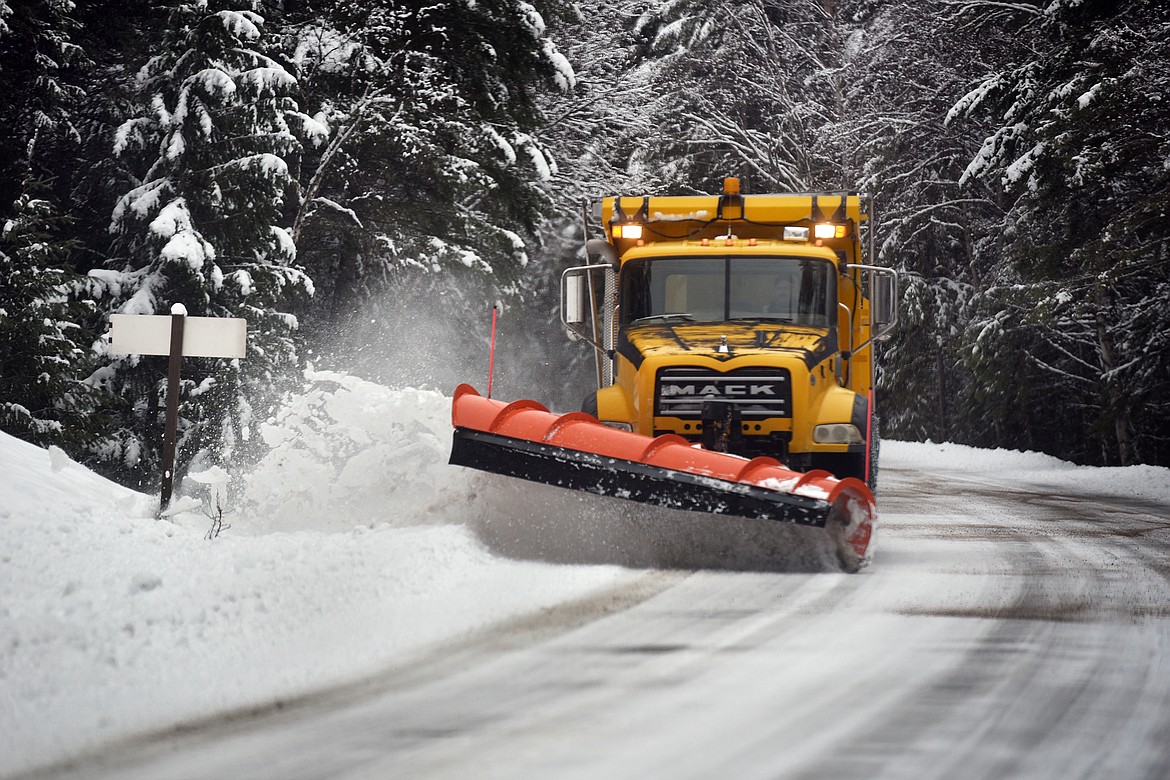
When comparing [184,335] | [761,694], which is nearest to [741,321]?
[184,335]

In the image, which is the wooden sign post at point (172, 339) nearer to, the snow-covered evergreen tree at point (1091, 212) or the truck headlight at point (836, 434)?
the truck headlight at point (836, 434)

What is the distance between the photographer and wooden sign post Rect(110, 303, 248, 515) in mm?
8477

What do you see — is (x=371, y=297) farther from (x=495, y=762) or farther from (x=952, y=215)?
(x=495, y=762)

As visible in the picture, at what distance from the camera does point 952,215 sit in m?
28.2

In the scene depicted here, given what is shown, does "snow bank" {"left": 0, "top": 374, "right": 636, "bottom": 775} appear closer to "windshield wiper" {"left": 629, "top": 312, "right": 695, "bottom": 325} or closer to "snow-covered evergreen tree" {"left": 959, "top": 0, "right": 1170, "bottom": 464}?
"windshield wiper" {"left": 629, "top": 312, "right": 695, "bottom": 325}

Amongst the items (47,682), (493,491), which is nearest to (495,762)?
(47,682)

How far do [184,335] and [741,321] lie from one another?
12.8 ft

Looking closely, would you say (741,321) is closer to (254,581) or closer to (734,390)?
(734,390)

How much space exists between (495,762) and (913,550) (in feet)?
17.5

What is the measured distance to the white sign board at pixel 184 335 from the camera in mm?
8469

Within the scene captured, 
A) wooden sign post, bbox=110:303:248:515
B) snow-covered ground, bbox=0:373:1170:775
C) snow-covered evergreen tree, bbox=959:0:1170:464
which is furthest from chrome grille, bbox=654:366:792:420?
snow-covered evergreen tree, bbox=959:0:1170:464

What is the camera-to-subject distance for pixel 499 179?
71.1ft

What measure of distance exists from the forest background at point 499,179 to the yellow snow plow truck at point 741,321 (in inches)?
268

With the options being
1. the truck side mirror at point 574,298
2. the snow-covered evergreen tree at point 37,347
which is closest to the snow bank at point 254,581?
the truck side mirror at point 574,298
